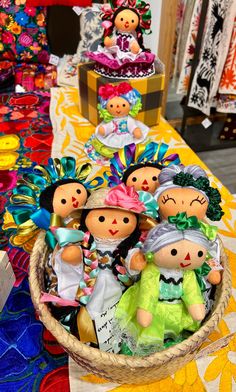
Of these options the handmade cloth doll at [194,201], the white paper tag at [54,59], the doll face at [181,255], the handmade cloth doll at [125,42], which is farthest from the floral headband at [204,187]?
the white paper tag at [54,59]

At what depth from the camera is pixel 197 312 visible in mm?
547

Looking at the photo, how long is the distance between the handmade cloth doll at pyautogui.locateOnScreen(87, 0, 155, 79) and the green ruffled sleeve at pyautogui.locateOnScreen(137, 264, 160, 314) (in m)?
0.81

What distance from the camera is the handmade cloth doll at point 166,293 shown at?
539mm

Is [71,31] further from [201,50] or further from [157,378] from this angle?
[157,378]

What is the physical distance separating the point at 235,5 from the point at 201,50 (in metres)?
0.24

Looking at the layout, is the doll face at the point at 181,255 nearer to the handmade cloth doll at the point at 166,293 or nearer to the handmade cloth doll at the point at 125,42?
the handmade cloth doll at the point at 166,293

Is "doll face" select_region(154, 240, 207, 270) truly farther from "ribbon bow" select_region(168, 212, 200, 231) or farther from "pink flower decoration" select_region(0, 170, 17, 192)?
"pink flower decoration" select_region(0, 170, 17, 192)

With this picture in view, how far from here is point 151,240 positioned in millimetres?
551

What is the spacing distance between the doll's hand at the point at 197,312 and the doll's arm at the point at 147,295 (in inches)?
2.3

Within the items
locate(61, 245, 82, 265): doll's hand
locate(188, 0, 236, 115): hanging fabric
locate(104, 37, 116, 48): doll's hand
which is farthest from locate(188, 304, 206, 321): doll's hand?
locate(188, 0, 236, 115): hanging fabric

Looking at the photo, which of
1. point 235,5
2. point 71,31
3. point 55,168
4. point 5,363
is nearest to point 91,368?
point 5,363

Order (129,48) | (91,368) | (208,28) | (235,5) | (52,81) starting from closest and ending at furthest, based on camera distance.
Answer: (91,368), (129,48), (235,5), (208,28), (52,81)

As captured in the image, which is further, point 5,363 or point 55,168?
point 55,168

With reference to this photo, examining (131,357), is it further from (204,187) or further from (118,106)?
(118,106)
